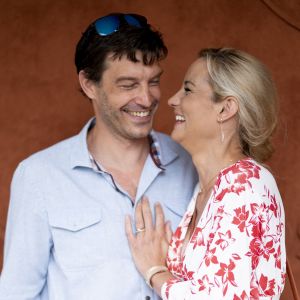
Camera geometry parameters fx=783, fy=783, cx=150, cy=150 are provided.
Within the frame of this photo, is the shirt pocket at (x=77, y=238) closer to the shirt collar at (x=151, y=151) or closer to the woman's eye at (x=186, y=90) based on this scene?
the shirt collar at (x=151, y=151)

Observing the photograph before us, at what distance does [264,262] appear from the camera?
2393 mm

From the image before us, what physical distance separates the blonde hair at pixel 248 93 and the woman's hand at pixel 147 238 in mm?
405

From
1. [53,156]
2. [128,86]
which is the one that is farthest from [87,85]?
[53,156]

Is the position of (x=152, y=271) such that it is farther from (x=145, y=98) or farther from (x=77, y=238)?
(x=145, y=98)

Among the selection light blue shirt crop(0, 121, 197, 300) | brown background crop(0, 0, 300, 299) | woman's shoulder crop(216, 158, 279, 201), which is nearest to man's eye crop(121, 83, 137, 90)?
light blue shirt crop(0, 121, 197, 300)

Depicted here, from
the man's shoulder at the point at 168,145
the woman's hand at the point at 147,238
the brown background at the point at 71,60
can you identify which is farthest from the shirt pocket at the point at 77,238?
the brown background at the point at 71,60

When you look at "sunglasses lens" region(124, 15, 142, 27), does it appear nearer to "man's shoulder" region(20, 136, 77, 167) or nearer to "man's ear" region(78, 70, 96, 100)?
"man's ear" region(78, 70, 96, 100)

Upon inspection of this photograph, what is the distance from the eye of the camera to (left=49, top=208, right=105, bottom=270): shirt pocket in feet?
8.73

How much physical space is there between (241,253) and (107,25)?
41.1 inches

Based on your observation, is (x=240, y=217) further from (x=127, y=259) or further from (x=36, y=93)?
(x=36, y=93)

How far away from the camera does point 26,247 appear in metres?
2.69

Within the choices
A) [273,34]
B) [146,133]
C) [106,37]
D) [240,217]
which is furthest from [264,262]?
[273,34]

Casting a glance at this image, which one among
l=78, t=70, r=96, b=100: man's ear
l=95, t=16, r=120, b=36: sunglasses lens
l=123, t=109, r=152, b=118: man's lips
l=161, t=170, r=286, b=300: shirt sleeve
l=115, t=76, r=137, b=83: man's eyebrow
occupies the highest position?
l=95, t=16, r=120, b=36: sunglasses lens

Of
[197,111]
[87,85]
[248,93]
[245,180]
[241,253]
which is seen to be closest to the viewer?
[241,253]
